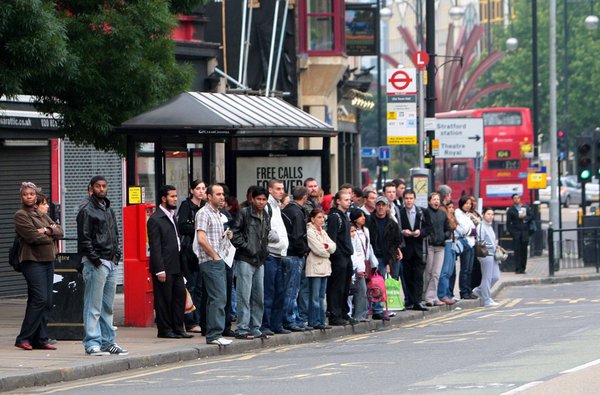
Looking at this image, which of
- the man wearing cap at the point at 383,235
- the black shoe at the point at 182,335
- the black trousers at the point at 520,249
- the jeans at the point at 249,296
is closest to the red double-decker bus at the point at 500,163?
the black trousers at the point at 520,249

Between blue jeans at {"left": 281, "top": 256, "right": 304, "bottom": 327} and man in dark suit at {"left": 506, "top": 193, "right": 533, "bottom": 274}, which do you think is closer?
blue jeans at {"left": 281, "top": 256, "right": 304, "bottom": 327}

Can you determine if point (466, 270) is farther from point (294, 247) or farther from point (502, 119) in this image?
point (502, 119)

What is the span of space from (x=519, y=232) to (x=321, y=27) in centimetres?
847

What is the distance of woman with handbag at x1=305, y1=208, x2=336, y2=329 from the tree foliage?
224ft

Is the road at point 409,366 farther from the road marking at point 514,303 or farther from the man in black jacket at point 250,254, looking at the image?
the road marking at point 514,303

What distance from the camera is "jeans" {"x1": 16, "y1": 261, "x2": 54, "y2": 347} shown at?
1553 centimetres

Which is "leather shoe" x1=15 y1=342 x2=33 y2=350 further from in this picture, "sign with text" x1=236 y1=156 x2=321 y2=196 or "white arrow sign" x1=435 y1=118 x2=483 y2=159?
"white arrow sign" x1=435 y1=118 x2=483 y2=159

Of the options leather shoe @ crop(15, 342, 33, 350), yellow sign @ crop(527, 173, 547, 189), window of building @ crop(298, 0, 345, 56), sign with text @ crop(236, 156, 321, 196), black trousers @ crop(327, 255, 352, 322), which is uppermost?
window of building @ crop(298, 0, 345, 56)

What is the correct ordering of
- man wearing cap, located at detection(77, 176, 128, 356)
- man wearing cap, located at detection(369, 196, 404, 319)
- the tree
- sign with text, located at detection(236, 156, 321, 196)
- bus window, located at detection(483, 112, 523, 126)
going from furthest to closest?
bus window, located at detection(483, 112, 523, 126) < sign with text, located at detection(236, 156, 321, 196) < man wearing cap, located at detection(369, 196, 404, 319) < the tree < man wearing cap, located at detection(77, 176, 128, 356)

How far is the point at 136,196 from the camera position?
1792cm

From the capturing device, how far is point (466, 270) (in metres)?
24.5

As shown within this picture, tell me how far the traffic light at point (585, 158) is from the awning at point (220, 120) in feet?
50.6

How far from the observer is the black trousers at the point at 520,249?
3266cm

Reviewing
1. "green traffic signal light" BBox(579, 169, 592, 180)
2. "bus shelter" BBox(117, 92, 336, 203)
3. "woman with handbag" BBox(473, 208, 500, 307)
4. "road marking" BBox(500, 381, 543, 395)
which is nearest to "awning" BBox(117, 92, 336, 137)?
"bus shelter" BBox(117, 92, 336, 203)
